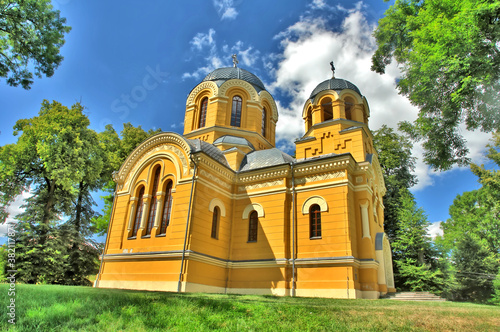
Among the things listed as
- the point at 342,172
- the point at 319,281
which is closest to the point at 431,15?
the point at 342,172

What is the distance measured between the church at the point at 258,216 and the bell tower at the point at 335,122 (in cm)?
5

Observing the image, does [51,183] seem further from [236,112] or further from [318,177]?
[318,177]

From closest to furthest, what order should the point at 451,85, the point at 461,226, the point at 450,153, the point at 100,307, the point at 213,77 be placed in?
the point at 100,307 → the point at 451,85 → the point at 450,153 → the point at 213,77 → the point at 461,226

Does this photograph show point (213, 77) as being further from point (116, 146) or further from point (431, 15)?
point (431, 15)

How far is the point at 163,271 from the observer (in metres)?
12.3

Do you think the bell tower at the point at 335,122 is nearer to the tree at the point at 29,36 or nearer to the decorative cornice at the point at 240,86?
the decorative cornice at the point at 240,86

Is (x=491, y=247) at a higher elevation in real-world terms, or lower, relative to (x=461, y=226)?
lower

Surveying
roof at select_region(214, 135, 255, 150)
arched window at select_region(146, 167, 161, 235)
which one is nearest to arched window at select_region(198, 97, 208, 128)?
roof at select_region(214, 135, 255, 150)

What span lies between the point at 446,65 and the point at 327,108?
10.0 m

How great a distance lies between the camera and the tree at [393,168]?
2033 cm

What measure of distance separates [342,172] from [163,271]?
27.2 ft

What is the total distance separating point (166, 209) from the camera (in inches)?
548

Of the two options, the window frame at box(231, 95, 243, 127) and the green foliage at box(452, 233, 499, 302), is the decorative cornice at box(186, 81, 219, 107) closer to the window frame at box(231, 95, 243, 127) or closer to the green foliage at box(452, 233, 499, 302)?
the window frame at box(231, 95, 243, 127)

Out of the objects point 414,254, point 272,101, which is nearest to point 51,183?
point 272,101
